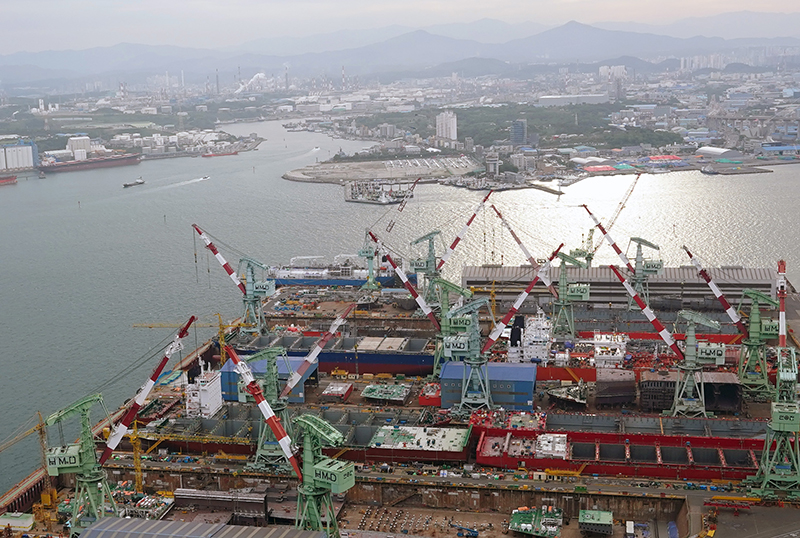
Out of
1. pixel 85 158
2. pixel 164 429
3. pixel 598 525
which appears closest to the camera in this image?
pixel 598 525

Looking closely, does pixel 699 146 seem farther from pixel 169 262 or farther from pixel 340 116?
pixel 340 116

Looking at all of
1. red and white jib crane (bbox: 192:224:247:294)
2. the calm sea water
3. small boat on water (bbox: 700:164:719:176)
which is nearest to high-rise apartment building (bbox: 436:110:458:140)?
the calm sea water

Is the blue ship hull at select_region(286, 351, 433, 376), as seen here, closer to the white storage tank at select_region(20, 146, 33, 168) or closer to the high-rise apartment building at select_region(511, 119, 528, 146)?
the high-rise apartment building at select_region(511, 119, 528, 146)

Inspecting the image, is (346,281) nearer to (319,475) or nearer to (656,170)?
(319,475)

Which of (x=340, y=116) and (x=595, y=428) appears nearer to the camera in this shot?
(x=595, y=428)

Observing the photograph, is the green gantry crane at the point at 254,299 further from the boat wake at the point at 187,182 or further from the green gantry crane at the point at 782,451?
the boat wake at the point at 187,182

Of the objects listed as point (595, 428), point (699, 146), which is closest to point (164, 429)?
point (595, 428)

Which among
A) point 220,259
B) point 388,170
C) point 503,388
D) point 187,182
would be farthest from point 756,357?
point 187,182
